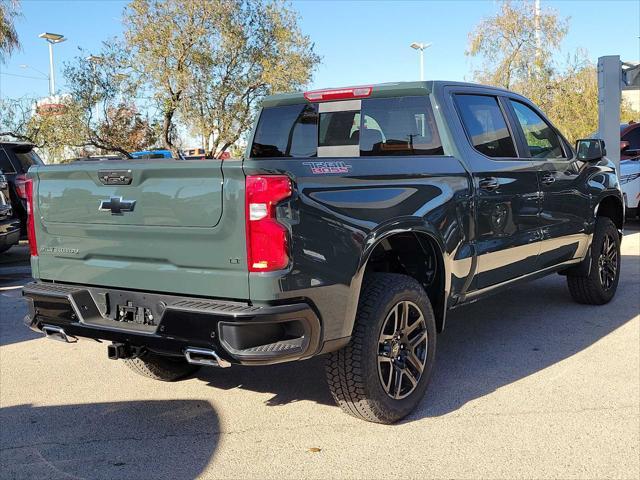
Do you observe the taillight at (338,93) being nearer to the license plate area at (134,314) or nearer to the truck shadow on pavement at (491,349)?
the truck shadow on pavement at (491,349)

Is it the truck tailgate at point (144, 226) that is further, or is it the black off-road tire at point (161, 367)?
the black off-road tire at point (161, 367)

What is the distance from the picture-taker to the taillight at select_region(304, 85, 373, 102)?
4676 mm

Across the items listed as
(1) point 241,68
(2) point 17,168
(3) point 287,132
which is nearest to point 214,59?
(1) point 241,68

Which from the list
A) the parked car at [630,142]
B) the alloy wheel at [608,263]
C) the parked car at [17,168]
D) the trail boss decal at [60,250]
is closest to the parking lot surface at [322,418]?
the alloy wheel at [608,263]

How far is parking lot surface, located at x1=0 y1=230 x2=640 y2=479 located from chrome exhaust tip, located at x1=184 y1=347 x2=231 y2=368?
557 millimetres

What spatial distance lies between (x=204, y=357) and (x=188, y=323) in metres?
0.18

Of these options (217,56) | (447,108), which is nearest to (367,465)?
(447,108)

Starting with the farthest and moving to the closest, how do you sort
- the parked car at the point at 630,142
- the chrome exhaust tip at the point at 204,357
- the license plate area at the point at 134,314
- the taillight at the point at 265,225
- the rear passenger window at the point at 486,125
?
the parked car at the point at 630,142 → the rear passenger window at the point at 486,125 → the license plate area at the point at 134,314 → the chrome exhaust tip at the point at 204,357 → the taillight at the point at 265,225

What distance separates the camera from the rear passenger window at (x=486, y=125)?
4562 millimetres

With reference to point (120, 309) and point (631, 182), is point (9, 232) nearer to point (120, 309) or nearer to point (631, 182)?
point (120, 309)

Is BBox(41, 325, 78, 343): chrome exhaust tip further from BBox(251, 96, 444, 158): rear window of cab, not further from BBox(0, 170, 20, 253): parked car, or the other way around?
BBox(0, 170, 20, 253): parked car

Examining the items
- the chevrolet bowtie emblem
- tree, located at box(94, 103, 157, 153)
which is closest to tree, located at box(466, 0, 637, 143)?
tree, located at box(94, 103, 157, 153)

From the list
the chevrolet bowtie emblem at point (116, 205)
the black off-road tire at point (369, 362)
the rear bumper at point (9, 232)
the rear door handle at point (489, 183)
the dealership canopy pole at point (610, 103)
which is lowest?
the black off-road tire at point (369, 362)

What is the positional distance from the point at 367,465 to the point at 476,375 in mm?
1534
